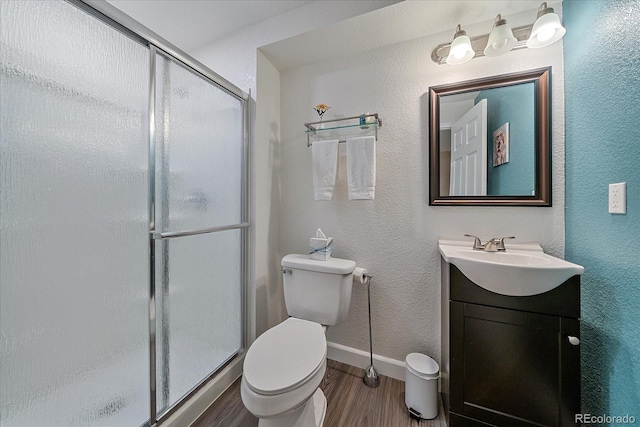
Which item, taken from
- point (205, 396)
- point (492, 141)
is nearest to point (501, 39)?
point (492, 141)

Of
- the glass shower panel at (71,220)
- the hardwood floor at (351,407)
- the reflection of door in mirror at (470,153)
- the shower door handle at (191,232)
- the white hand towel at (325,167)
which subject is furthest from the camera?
the white hand towel at (325,167)

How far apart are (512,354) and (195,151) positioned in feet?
5.80

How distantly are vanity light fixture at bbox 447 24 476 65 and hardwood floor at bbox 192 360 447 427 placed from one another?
1.88 meters

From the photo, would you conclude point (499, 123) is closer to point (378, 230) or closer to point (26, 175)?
point (378, 230)

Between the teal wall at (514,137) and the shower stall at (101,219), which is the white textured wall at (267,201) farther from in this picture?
the teal wall at (514,137)

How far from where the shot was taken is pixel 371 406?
1.30m

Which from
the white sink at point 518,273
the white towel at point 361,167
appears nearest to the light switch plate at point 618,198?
the white sink at point 518,273

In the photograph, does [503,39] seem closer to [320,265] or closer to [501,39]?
[501,39]

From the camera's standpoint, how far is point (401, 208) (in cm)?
151

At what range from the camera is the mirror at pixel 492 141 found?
1.24 m

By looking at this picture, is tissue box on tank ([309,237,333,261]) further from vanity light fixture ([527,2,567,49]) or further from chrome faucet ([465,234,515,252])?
vanity light fixture ([527,2,567,49])

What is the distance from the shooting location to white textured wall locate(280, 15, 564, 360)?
1277 mm

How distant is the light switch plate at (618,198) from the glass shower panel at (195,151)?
1.79m

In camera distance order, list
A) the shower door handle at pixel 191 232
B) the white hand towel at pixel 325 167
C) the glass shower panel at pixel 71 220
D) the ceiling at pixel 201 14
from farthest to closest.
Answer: the white hand towel at pixel 325 167, the ceiling at pixel 201 14, the shower door handle at pixel 191 232, the glass shower panel at pixel 71 220
